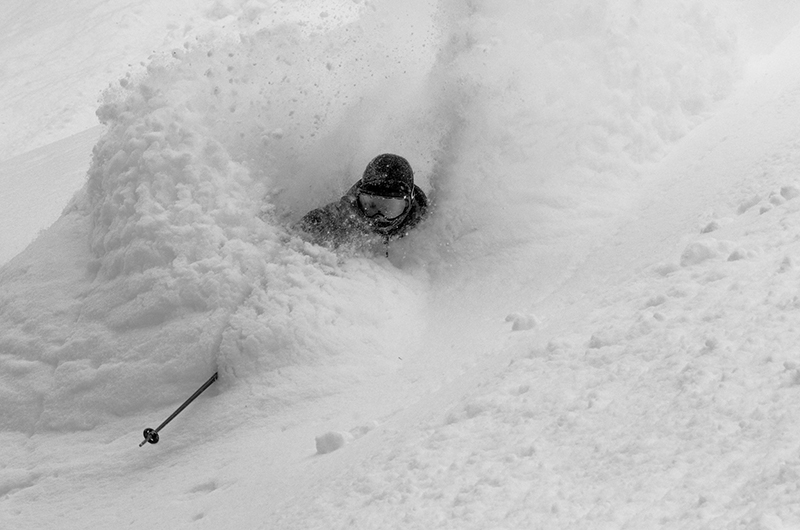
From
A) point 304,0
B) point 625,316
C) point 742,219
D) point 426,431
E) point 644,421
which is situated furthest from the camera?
point 304,0

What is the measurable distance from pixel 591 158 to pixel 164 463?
3078mm

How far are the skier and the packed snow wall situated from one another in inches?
Answer: 5.0

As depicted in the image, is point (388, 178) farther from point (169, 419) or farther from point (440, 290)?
point (169, 419)

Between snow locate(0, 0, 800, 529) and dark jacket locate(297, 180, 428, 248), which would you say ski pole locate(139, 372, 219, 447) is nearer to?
snow locate(0, 0, 800, 529)

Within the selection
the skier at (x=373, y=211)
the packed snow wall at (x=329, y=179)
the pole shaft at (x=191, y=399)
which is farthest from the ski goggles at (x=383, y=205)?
the pole shaft at (x=191, y=399)

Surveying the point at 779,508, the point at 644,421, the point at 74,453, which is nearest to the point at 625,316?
the point at 644,421

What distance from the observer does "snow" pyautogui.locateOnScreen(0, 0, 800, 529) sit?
2.44 metres

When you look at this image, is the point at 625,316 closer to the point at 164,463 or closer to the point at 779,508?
the point at 779,508

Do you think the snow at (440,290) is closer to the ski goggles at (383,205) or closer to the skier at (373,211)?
the skier at (373,211)

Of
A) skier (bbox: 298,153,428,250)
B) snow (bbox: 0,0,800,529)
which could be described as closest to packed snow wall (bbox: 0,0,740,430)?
snow (bbox: 0,0,800,529)

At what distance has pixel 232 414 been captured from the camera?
3.91 m

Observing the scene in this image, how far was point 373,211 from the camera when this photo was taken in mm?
4539

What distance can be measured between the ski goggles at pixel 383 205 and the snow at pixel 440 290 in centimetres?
34

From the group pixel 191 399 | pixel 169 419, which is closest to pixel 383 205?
pixel 191 399
